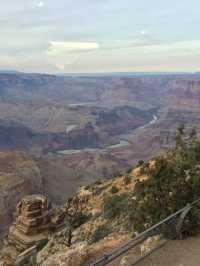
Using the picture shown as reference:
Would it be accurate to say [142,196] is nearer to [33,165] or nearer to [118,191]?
[118,191]

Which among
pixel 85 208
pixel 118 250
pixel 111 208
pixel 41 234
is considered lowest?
pixel 41 234

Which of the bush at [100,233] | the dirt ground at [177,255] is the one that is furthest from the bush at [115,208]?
the dirt ground at [177,255]

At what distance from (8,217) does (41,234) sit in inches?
1268

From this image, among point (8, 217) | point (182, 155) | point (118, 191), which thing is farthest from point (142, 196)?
point (8, 217)

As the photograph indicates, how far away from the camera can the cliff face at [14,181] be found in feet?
181

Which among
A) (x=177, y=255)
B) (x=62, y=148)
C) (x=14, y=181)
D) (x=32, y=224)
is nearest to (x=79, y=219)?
(x=32, y=224)

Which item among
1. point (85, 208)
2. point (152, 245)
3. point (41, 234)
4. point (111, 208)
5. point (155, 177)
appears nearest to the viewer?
point (152, 245)

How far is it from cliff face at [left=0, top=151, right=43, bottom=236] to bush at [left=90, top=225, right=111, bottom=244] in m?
34.0

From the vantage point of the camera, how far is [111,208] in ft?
53.5

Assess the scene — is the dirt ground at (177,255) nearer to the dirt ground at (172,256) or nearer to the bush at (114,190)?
the dirt ground at (172,256)

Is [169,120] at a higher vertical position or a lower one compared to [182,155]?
lower

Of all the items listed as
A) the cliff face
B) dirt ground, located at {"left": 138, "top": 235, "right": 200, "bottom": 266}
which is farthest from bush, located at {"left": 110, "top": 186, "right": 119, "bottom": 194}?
the cliff face

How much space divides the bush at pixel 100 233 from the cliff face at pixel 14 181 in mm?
34024

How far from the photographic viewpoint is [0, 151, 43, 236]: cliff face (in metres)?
55.2
